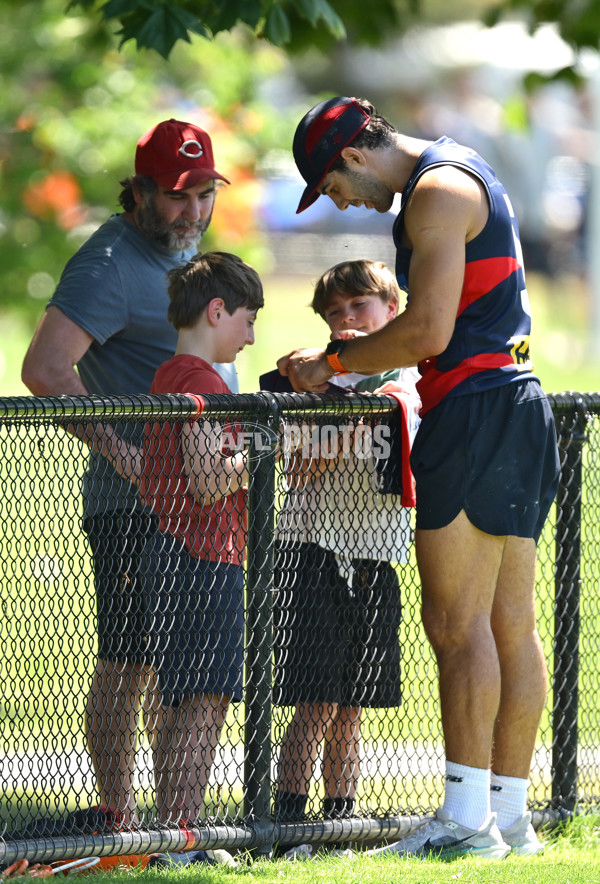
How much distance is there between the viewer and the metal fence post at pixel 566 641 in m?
4.22

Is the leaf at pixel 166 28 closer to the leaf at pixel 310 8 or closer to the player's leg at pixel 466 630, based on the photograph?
the leaf at pixel 310 8

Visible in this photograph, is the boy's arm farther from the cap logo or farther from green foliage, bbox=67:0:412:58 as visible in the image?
green foliage, bbox=67:0:412:58

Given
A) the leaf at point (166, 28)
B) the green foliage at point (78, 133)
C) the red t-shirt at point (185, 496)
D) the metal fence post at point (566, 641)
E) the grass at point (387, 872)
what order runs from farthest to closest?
the green foliage at point (78, 133) → the leaf at point (166, 28) → the metal fence post at point (566, 641) → the red t-shirt at point (185, 496) → the grass at point (387, 872)

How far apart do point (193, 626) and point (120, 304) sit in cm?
113

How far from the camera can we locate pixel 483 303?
11.9 ft

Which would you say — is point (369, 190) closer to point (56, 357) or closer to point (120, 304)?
point (120, 304)

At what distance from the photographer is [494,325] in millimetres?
3645

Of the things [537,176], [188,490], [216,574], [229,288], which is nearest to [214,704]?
[216,574]

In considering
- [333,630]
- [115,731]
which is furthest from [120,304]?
[115,731]

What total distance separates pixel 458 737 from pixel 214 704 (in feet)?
2.33

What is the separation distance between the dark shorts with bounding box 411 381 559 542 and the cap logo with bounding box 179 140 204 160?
133cm

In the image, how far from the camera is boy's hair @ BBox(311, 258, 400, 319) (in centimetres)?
397

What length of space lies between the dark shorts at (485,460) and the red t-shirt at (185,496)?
54cm

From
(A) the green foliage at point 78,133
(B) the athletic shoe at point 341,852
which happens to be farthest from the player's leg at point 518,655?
(A) the green foliage at point 78,133
